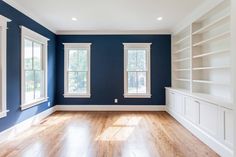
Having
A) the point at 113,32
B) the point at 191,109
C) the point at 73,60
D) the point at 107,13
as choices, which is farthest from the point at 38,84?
the point at 191,109

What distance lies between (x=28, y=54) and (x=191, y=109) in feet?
13.8

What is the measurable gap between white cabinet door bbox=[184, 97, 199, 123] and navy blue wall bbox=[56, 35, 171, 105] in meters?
2.03

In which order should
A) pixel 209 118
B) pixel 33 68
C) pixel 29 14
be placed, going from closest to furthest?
1. pixel 209 118
2. pixel 29 14
3. pixel 33 68

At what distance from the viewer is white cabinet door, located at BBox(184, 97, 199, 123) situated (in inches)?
163

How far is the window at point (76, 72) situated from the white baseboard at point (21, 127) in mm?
1306

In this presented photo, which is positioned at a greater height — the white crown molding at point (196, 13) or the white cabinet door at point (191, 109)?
the white crown molding at point (196, 13)

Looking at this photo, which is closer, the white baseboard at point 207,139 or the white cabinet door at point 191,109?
the white baseboard at point 207,139

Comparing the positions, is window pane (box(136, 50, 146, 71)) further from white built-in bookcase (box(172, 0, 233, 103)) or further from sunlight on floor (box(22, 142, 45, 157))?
sunlight on floor (box(22, 142, 45, 157))

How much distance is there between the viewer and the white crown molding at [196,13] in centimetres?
378

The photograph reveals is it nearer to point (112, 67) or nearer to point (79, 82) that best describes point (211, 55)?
point (112, 67)

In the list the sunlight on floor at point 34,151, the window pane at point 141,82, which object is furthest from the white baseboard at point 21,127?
the window pane at point 141,82

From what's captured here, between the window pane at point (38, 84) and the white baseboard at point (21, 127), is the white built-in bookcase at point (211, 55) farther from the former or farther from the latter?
the window pane at point (38, 84)

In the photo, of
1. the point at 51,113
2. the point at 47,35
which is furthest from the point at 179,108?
the point at 47,35

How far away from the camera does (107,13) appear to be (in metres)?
4.80
